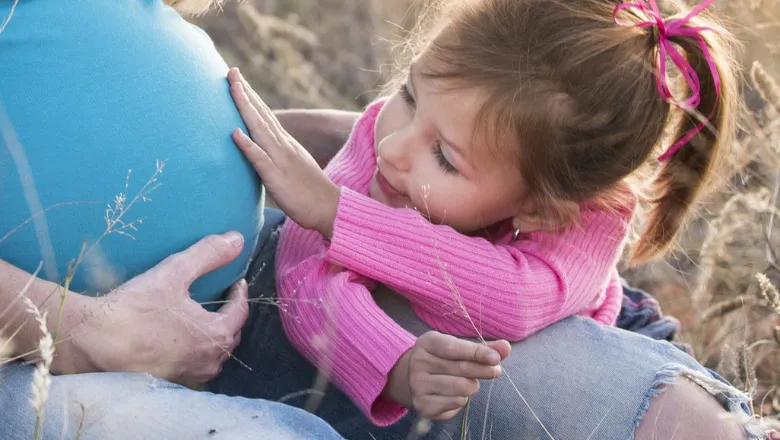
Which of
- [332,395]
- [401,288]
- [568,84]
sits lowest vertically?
[332,395]

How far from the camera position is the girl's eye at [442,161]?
211cm

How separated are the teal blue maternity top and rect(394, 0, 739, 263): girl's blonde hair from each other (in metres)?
0.59

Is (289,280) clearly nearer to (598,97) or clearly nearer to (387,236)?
(387,236)

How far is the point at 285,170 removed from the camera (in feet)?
6.79

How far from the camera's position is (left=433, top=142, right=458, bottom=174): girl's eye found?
211cm

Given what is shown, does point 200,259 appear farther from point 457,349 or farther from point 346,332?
point 457,349

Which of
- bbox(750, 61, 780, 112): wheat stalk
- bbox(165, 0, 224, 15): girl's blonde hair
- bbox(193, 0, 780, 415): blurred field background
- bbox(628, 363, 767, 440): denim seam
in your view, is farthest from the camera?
bbox(193, 0, 780, 415): blurred field background

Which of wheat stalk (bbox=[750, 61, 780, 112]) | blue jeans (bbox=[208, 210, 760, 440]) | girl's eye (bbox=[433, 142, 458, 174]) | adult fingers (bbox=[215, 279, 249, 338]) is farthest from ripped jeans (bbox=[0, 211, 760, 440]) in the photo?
wheat stalk (bbox=[750, 61, 780, 112])

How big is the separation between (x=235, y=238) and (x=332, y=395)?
52 centimetres

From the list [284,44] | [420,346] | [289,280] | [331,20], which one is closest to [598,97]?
[420,346]

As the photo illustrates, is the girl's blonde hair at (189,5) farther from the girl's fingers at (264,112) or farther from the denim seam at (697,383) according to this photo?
the denim seam at (697,383)

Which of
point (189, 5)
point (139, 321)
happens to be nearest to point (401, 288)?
point (139, 321)

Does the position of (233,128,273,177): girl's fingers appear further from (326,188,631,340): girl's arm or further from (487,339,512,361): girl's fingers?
(487,339,512,361): girl's fingers

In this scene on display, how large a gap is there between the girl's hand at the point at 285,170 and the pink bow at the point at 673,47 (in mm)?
794
